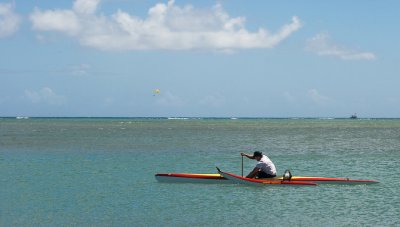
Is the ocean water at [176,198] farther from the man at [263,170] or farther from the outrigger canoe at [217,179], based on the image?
the man at [263,170]

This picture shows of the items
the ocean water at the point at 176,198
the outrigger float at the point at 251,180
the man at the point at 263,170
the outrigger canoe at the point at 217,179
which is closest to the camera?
the ocean water at the point at 176,198

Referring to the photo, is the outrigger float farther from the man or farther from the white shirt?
the white shirt


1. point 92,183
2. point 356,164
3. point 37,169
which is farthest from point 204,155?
point 92,183

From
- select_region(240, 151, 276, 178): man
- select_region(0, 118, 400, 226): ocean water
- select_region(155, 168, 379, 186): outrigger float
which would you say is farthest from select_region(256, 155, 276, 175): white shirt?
select_region(0, 118, 400, 226): ocean water

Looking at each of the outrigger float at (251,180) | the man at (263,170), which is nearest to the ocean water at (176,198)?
the outrigger float at (251,180)

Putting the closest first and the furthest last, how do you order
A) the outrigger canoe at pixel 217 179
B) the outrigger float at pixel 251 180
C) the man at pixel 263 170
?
the outrigger float at pixel 251 180 → the man at pixel 263 170 → the outrigger canoe at pixel 217 179

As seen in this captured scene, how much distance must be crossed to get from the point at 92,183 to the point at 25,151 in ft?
66.3

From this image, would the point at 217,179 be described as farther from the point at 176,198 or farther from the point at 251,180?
the point at 176,198

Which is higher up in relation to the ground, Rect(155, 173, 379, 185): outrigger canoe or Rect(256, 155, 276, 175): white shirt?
Rect(256, 155, 276, 175): white shirt

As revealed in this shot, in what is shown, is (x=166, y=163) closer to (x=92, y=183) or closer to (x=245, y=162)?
(x=245, y=162)

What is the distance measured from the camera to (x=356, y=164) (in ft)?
116

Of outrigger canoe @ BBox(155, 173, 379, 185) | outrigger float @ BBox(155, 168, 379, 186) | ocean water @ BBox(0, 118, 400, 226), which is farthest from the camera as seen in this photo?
outrigger canoe @ BBox(155, 173, 379, 185)

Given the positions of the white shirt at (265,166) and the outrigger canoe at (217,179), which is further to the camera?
the outrigger canoe at (217,179)

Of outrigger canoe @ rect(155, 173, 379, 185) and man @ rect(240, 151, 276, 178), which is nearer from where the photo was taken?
man @ rect(240, 151, 276, 178)
